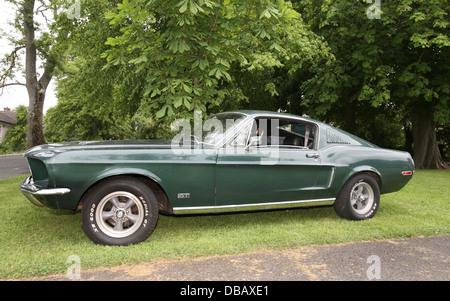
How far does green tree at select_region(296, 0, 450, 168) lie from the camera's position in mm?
11273

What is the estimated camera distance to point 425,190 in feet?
24.5

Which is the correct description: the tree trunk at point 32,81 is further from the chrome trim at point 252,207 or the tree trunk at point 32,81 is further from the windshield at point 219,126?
the chrome trim at point 252,207

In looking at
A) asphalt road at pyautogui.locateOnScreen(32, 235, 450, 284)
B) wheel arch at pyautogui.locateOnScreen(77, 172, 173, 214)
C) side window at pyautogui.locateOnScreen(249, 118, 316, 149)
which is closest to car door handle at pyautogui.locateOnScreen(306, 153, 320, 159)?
side window at pyautogui.locateOnScreen(249, 118, 316, 149)

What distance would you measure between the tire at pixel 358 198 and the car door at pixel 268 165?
0.55m

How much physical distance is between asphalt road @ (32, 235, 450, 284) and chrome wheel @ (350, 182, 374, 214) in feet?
3.58

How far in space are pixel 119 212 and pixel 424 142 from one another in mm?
16610

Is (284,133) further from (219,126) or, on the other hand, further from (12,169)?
(12,169)

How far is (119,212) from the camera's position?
352 centimetres

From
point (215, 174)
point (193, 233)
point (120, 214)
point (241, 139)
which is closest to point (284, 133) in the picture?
point (241, 139)

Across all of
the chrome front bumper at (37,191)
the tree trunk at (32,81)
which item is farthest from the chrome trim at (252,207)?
the tree trunk at (32,81)

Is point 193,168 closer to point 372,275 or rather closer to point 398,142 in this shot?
point 372,275

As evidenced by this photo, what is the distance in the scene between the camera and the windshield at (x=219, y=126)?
414cm
